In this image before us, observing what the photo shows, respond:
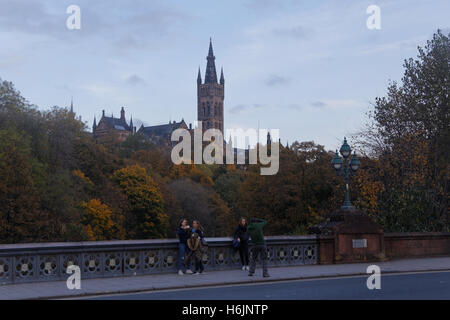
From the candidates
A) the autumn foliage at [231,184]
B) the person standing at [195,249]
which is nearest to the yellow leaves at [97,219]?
the autumn foliage at [231,184]

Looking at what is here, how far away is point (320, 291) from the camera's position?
47.6 feet

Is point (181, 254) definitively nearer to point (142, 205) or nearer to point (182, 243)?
point (182, 243)

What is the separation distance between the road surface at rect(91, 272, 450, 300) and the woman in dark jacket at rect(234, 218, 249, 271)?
2751 millimetres

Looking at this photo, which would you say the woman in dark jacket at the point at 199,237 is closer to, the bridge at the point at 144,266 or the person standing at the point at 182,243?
the person standing at the point at 182,243

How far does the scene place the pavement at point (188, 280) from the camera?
1437 cm

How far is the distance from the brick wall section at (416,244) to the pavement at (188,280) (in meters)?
1.33

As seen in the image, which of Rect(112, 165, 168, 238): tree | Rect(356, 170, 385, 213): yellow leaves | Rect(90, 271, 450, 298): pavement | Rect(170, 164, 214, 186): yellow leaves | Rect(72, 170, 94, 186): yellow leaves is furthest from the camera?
Rect(170, 164, 214, 186): yellow leaves

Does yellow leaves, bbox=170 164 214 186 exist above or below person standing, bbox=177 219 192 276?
above

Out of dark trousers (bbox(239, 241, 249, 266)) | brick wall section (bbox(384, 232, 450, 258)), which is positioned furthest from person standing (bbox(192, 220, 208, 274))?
brick wall section (bbox(384, 232, 450, 258))

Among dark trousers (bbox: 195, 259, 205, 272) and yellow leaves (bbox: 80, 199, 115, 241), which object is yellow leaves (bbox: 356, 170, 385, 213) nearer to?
dark trousers (bbox: 195, 259, 205, 272)

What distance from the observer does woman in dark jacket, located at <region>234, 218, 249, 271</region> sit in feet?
63.0

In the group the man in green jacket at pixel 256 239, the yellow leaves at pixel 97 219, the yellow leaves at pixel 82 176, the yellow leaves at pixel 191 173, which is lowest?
the yellow leaves at pixel 97 219
